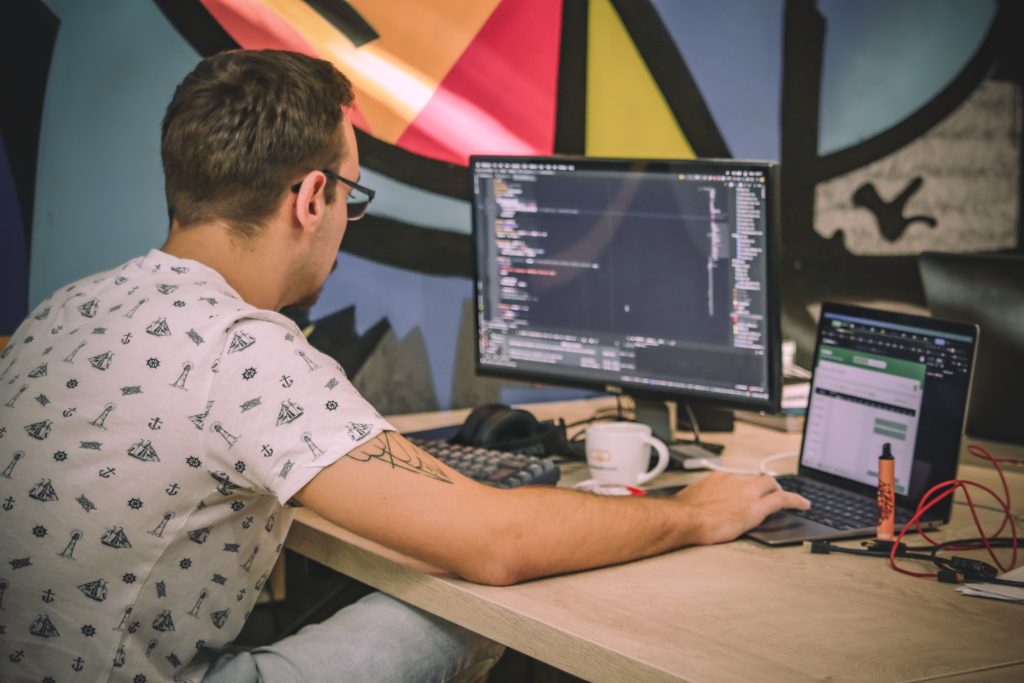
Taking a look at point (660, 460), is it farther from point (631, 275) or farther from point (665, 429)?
point (631, 275)

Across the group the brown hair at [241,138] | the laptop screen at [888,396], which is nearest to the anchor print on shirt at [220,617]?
the brown hair at [241,138]

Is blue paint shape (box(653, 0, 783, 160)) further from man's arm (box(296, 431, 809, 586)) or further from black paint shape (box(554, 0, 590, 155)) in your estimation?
man's arm (box(296, 431, 809, 586))

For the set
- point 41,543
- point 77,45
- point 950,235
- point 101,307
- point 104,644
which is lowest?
point 104,644

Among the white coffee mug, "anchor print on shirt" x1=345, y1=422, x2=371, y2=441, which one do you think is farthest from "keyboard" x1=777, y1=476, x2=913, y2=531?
"anchor print on shirt" x1=345, y1=422, x2=371, y2=441

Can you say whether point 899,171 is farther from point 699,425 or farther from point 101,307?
point 101,307

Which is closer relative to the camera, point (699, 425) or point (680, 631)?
point (680, 631)

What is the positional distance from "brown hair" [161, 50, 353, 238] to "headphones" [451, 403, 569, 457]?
25.7 inches

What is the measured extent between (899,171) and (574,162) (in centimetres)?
150

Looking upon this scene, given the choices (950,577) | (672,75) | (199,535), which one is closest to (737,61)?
(672,75)

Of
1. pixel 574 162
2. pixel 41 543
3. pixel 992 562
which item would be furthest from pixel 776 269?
pixel 41 543

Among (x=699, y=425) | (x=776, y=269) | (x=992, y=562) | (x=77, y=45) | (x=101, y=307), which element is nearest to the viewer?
(x=101, y=307)

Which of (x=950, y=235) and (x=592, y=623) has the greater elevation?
(x=950, y=235)

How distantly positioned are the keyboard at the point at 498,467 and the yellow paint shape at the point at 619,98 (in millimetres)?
1015

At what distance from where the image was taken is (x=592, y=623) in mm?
1162
